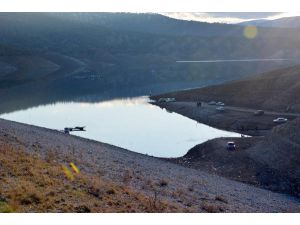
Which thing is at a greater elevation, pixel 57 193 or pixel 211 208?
pixel 57 193

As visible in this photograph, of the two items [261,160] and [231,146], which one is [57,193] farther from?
[231,146]

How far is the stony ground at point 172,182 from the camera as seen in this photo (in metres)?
23.2

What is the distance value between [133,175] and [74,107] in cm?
5754

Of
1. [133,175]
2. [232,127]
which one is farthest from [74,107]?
[133,175]

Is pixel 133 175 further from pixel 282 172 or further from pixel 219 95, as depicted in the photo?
pixel 219 95

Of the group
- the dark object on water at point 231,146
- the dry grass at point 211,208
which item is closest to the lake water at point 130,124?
the dark object on water at point 231,146

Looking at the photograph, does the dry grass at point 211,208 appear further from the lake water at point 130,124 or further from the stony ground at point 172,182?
the lake water at point 130,124

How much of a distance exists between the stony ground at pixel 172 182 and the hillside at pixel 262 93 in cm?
4131

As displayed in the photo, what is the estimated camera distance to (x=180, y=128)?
6181cm

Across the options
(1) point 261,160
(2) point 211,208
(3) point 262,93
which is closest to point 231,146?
A: (1) point 261,160

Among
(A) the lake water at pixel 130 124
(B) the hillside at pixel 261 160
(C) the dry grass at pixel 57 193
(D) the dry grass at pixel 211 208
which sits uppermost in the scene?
(C) the dry grass at pixel 57 193

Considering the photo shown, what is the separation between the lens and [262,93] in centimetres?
8269

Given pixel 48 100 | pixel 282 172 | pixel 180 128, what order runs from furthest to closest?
pixel 48 100
pixel 180 128
pixel 282 172

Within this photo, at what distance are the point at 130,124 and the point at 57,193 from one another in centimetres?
4670
